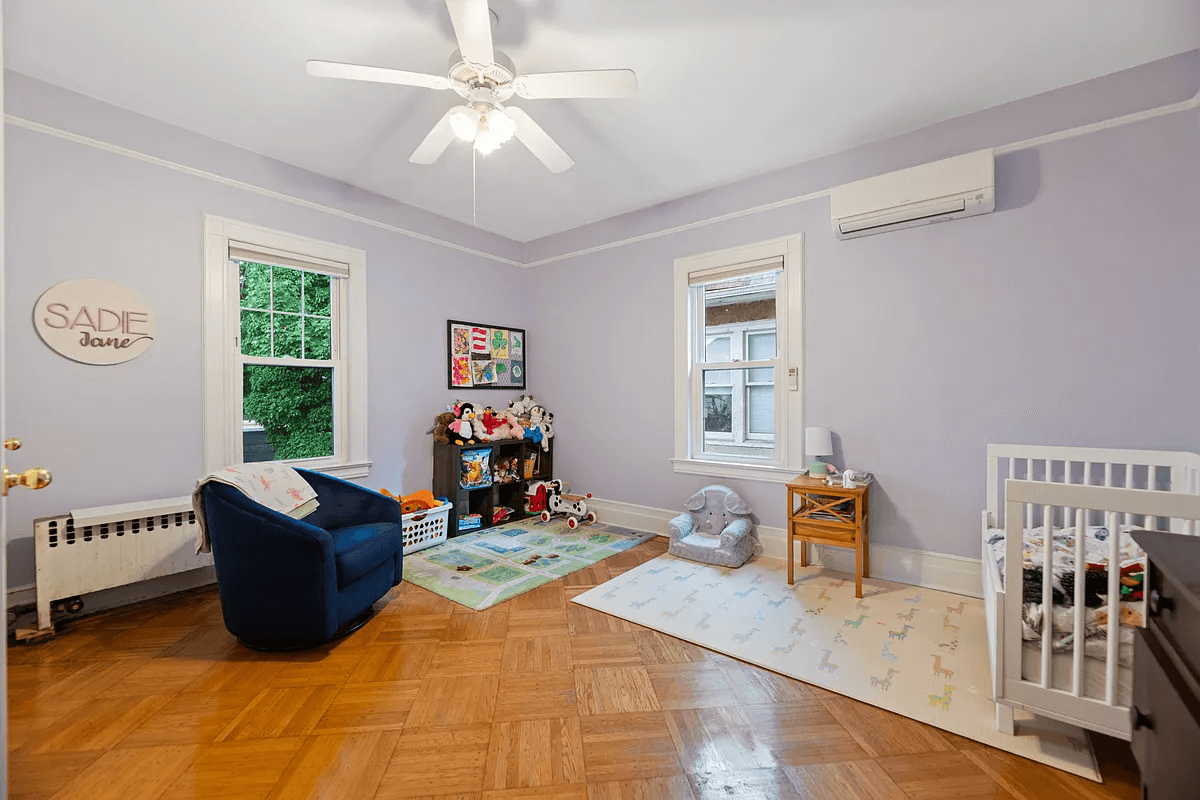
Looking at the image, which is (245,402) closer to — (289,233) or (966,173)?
(289,233)

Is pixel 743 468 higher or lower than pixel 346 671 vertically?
higher

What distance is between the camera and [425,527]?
3.61 metres

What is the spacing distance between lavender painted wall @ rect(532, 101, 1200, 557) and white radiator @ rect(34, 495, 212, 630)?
3095mm

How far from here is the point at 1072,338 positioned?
8.28 feet

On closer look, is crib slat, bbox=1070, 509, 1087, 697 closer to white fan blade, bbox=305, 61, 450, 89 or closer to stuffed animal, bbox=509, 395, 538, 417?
white fan blade, bbox=305, 61, 450, 89

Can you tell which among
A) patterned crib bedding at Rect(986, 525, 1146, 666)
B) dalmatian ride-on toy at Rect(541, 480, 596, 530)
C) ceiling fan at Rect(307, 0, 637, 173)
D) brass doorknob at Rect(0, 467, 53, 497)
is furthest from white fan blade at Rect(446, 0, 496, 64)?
dalmatian ride-on toy at Rect(541, 480, 596, 530)

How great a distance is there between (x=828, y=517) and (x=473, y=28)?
2.79 m

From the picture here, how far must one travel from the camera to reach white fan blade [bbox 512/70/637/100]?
1.96m

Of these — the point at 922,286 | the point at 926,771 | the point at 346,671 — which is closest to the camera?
the point at 926,771

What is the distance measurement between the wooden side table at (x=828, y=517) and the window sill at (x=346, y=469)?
2836 millimetres

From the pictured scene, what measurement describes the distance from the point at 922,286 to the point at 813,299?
592mm

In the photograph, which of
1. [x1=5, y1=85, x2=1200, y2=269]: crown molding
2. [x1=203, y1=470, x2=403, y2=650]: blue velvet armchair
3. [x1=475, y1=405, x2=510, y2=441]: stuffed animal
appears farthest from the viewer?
[x1=475, y1=405, x2=510, y2=441]: stuffed animal

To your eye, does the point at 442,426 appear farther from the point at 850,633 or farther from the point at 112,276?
the point at 850,633

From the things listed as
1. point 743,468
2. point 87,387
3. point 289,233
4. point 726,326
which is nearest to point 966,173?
point 726,326
